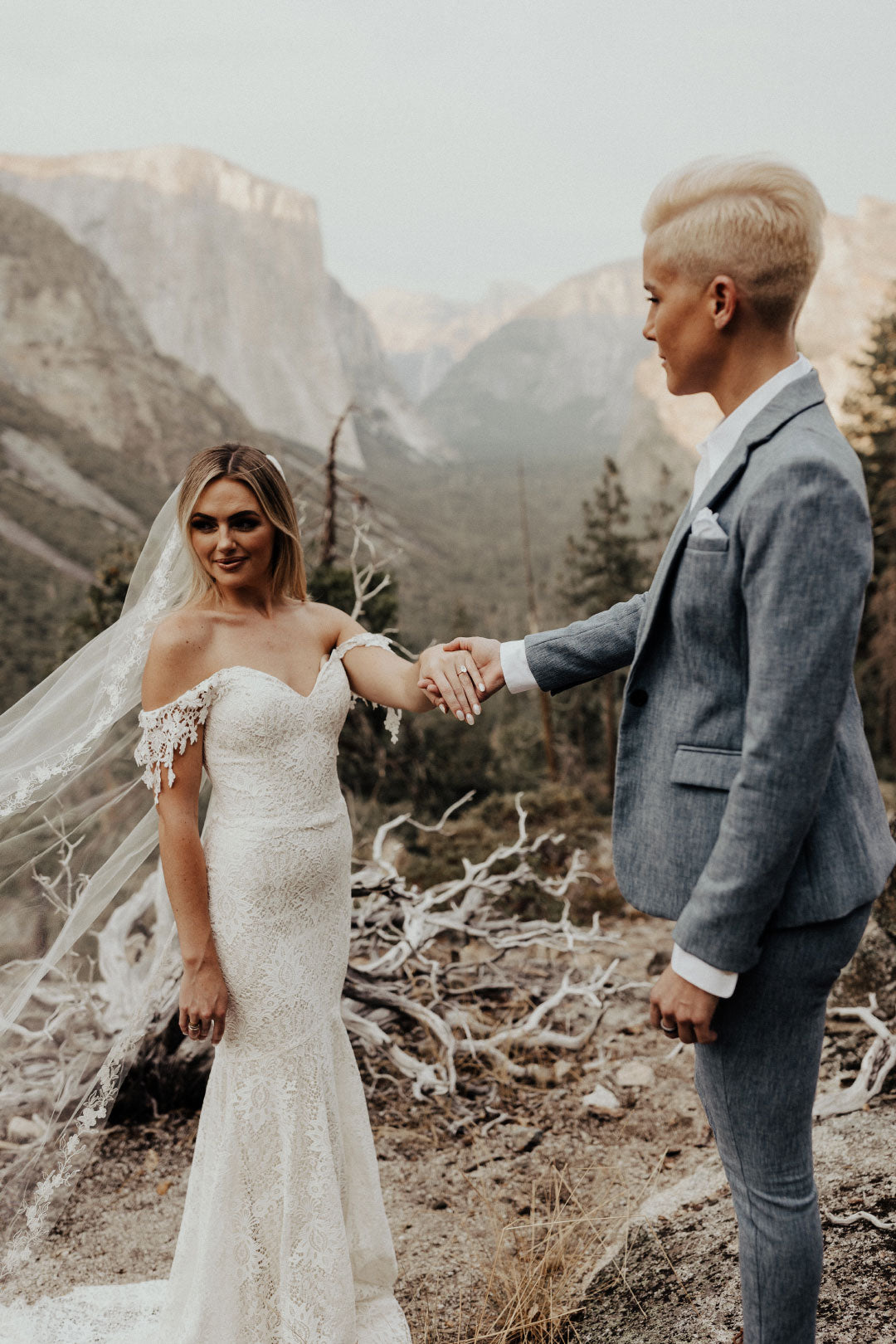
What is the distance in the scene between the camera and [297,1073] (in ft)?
7.48

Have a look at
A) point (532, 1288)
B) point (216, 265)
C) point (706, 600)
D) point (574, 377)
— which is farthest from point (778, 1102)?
point (574, 377)

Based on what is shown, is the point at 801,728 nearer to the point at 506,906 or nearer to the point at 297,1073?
the point at 297,1073

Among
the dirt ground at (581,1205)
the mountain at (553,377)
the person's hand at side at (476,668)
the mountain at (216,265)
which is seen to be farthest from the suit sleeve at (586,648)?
the mountain at (553,377)

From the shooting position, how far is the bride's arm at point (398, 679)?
92.3 inches

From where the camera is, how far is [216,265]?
313 feet

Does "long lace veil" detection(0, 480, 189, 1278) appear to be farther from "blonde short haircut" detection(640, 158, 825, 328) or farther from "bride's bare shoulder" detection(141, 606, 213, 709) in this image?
"blonde short haircut" detection(640, 158, 825, 328)

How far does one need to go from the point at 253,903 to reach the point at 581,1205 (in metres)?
1.50

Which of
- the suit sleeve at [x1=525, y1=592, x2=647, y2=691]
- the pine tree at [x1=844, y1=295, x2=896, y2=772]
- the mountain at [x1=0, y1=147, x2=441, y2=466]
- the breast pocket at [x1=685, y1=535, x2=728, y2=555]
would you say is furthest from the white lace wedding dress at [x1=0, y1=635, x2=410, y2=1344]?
the mountain at [x1=0, y1=147, x2=441, y2=466]

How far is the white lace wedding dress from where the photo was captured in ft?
7.27

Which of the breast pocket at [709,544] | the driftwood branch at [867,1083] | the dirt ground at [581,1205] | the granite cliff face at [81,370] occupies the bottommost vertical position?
the dirt ground at [581,1205]

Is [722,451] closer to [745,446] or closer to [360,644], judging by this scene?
[745,446]

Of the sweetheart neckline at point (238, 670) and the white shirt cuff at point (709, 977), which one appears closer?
the white shirt cuff at point (709, 977)

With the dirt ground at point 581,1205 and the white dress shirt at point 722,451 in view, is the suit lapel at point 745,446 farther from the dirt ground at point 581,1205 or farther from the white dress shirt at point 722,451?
the dirt ground at point 581,1205

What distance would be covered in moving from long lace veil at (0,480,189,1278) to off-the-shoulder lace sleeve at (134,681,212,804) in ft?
1.52
